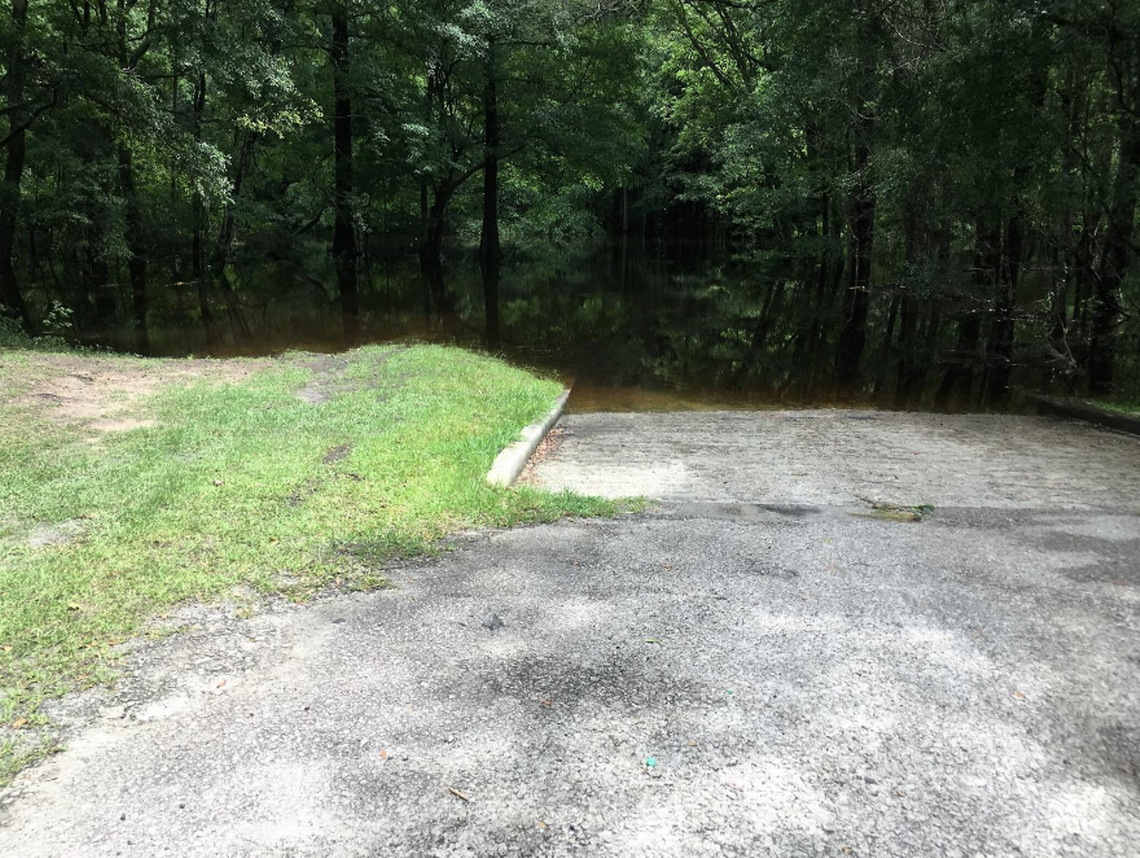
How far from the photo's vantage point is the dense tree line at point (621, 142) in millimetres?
10680

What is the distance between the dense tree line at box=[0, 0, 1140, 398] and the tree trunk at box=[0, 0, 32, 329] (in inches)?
2.9

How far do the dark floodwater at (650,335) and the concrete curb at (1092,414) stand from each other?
1869 millimetres

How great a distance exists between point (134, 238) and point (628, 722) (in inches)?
1091

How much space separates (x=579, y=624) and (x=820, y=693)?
1168 mm

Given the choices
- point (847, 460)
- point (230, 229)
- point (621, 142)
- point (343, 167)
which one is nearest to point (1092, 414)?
point (847, 460)

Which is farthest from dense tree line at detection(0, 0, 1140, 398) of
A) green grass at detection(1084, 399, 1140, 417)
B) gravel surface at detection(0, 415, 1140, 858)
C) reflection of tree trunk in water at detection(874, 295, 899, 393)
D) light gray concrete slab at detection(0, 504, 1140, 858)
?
light gray concrete slab at detection(0, 504, 1140, 858)

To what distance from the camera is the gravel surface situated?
7.95 feet

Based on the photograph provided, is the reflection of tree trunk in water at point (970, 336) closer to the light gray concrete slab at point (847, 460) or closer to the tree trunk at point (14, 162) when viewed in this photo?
the light gray concrete slab at point (847, 460)

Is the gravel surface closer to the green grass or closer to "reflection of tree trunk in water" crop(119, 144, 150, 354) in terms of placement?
the green grass

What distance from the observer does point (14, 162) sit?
16.5 meters

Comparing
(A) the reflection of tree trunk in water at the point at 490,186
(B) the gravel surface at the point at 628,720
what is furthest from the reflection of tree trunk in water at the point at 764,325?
(B) the gravel surface at the point at 628,720

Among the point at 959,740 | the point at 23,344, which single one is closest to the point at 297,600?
the point at 959,740

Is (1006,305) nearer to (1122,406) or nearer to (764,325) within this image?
(764,325)

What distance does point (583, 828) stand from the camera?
243cm
